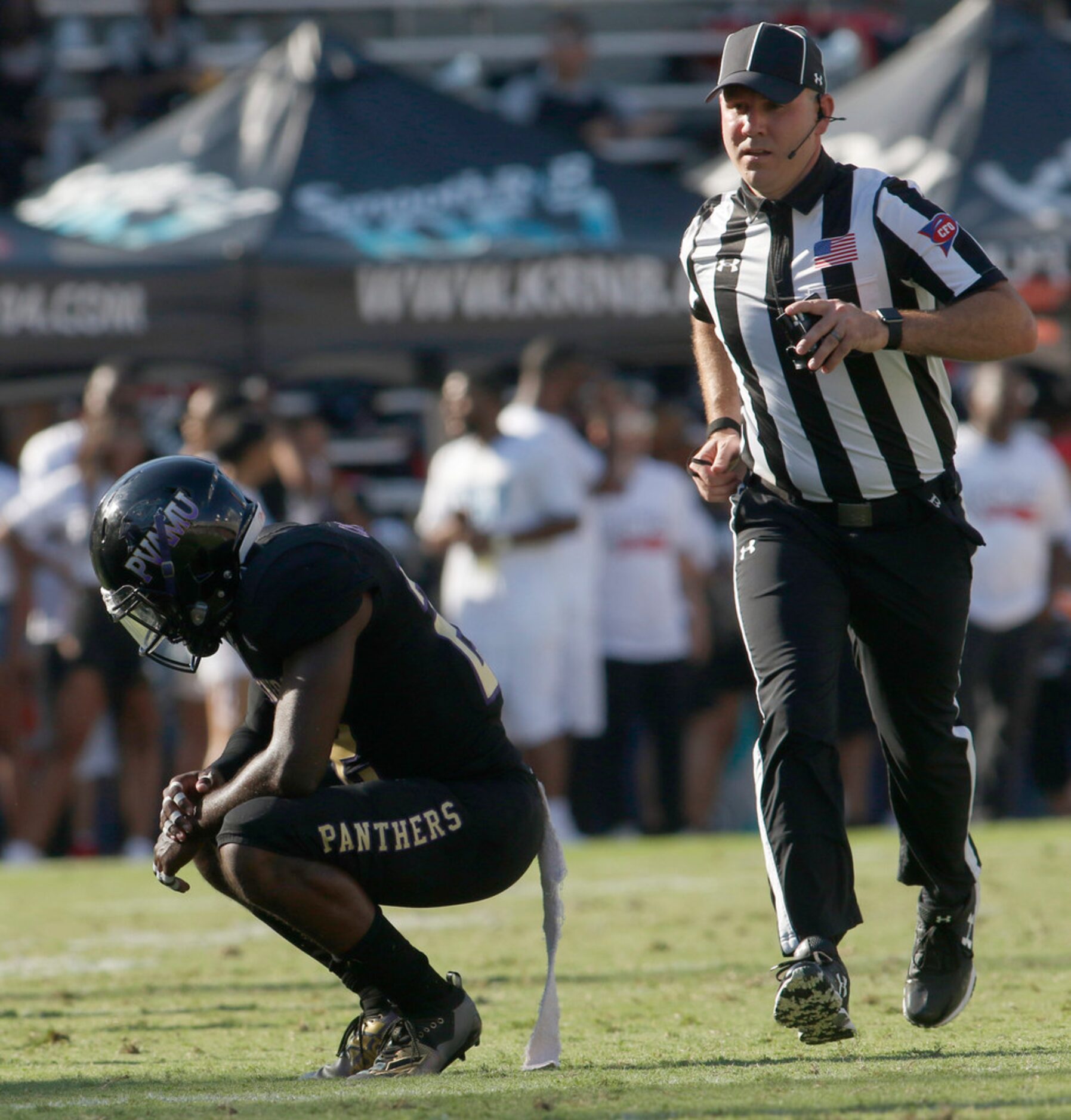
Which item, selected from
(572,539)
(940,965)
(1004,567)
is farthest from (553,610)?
(940,965)

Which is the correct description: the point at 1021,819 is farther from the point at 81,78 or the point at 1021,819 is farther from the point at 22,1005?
the point at 81,78

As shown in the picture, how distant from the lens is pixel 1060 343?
1023 centimetres

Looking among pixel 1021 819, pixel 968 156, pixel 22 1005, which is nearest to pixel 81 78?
pixel 968 156

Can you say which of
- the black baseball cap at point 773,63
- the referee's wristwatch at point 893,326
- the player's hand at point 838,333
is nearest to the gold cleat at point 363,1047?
the player's hand at point 838,333

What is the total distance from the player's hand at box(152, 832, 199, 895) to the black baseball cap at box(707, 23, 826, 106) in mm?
2032

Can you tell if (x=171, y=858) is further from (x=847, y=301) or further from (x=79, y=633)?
(x=79, y=633)

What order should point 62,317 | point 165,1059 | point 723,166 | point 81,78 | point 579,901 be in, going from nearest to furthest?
point 165,1059, point 579,901, point 62,317, point 723,166, point 81,78

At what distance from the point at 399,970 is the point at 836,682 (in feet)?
3.81

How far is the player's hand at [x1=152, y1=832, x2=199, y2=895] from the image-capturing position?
12.8 ft

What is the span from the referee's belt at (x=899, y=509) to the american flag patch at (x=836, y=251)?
528 millimetres

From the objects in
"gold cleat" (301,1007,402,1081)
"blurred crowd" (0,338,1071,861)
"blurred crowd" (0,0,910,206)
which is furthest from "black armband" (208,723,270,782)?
"blurred crowd" (0,0,910,206)

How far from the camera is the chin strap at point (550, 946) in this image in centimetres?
398

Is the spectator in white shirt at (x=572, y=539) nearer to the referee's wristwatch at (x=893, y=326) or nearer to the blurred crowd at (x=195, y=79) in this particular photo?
the blurred crowd at (x=195, y=79)

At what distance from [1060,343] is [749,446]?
616 cm
